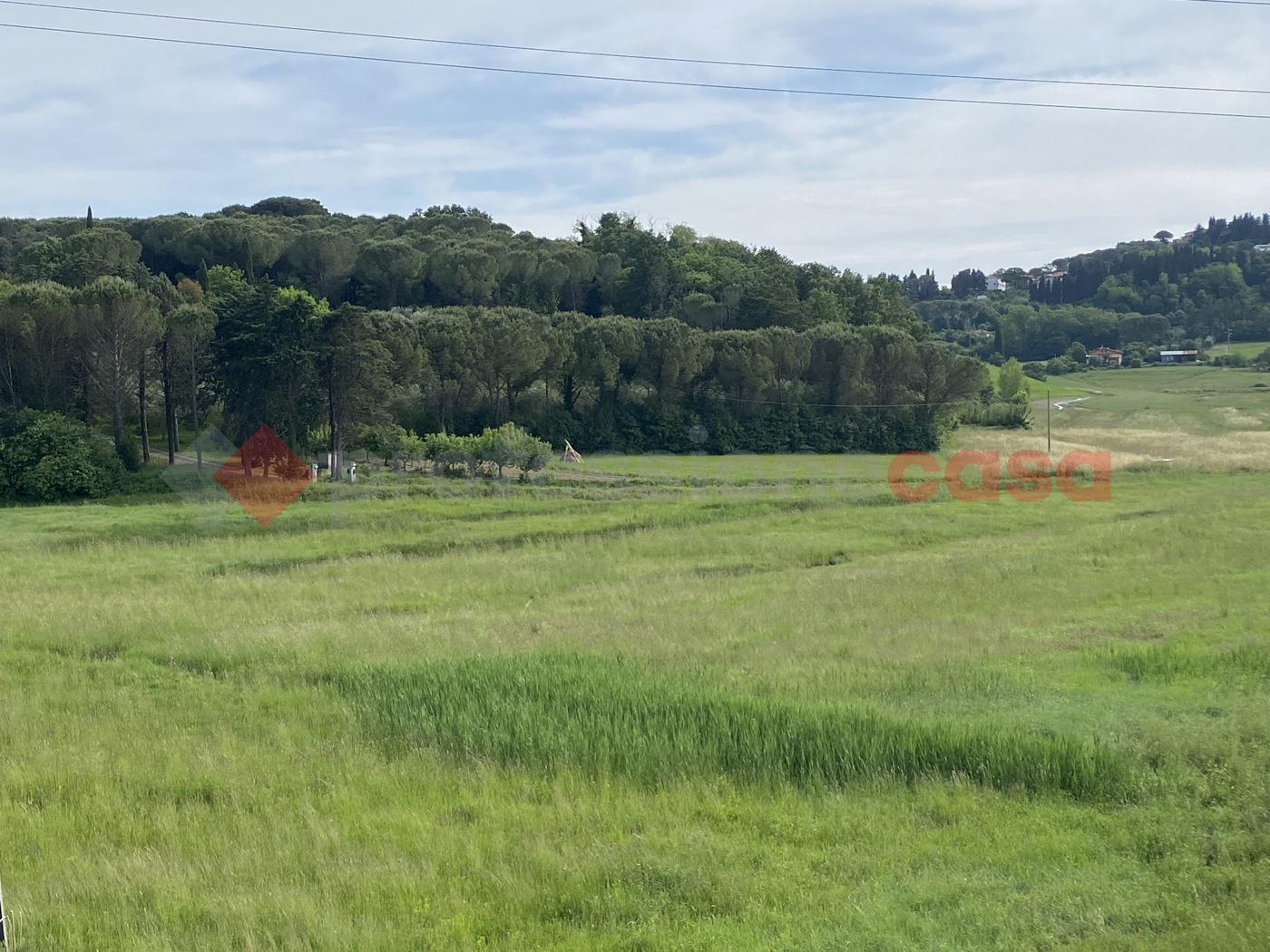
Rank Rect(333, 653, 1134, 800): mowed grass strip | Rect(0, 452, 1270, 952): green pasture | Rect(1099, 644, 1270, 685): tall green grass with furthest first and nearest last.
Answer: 1. Rect(1099, 644, 1270, 685): tall green grass
2. Rect(333, 653, 1134, 800): mowed grass strip
3. Rect(0, 452, 1270, 952): green pasture

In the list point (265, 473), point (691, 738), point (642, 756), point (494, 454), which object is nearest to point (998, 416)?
point (494, 454)

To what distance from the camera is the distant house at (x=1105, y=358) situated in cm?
13625

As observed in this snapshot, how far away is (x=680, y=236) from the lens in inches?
4540

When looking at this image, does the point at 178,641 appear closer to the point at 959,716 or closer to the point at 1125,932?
the point at 959,716

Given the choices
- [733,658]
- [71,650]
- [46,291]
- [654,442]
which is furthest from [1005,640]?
[654,442]

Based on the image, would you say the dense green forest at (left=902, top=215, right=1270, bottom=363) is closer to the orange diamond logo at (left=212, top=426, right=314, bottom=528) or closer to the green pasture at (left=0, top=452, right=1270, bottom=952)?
the orange diamond logo at (left=212, top=426, right=314, bottom=528)

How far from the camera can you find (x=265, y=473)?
48938 millimetres

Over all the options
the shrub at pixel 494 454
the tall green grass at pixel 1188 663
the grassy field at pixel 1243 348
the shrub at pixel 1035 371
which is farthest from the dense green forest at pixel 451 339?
the grassy field at pixel 1243 348

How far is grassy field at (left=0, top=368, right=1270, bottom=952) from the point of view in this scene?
7.96 meters

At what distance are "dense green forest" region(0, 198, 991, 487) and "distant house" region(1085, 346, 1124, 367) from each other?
5212 centimetres

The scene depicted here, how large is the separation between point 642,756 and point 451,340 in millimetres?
53871

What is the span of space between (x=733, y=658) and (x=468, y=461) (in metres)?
35.6

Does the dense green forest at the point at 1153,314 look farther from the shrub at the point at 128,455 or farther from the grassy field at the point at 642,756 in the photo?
the grassy field at the point at 642,756

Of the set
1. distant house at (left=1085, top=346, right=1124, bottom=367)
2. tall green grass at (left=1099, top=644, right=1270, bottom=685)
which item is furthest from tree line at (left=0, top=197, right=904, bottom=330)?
tall green grass at (left=1099, top=644, right=1270, bottom=685)
